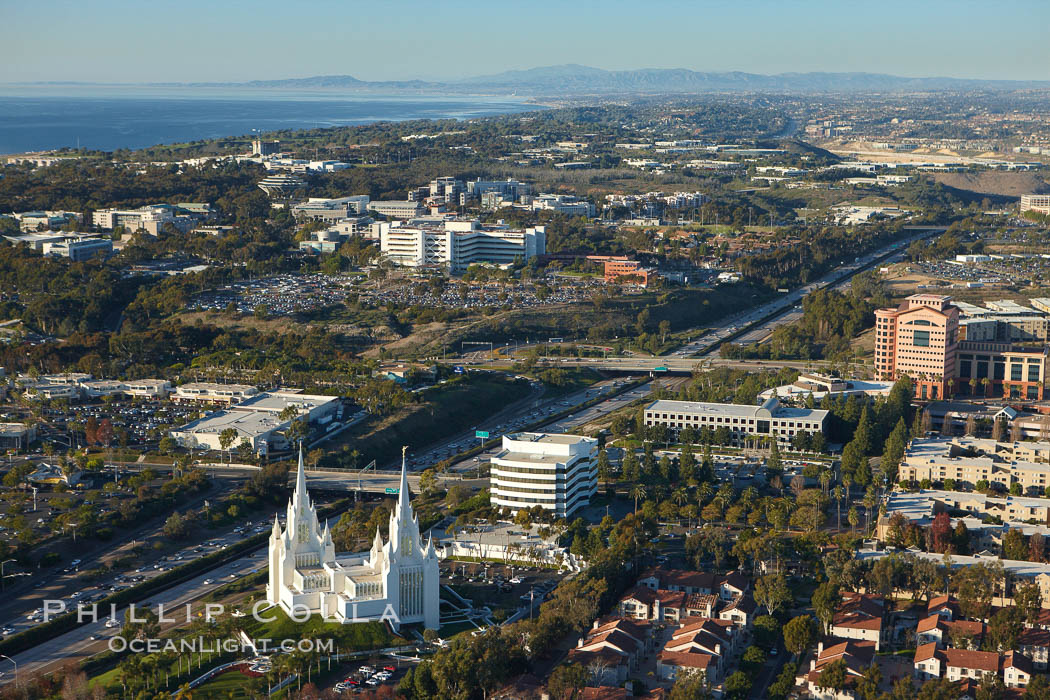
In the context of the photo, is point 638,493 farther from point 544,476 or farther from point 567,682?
point 567,682

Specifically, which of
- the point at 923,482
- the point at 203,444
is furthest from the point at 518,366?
the point at 923,482

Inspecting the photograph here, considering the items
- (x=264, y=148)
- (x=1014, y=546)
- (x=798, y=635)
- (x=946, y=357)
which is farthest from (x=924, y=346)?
(x=264, y=148)

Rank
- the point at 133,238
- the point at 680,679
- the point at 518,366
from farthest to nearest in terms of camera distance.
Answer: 1. the point at 133,238
2. the point at 518,366
3. the point at 680,679

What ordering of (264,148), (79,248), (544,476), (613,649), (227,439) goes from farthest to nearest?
(264,148)
(79,248)
(227,439)
(544,476)
(613,649)

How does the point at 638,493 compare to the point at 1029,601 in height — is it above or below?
below

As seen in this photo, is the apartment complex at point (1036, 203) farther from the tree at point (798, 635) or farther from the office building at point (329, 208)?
the tree at point (798, 635)

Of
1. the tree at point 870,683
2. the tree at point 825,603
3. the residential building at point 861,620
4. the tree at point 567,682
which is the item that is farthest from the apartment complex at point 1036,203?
the tree at point 567,682

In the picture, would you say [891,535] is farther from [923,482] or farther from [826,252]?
[826,252]
